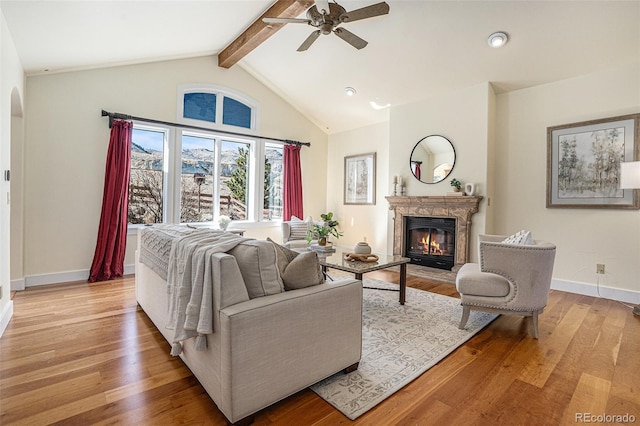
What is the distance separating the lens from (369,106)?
18.4 feet

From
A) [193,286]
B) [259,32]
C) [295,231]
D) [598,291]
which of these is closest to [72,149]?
[259,32]

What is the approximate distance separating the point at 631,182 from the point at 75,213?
21.6 ft

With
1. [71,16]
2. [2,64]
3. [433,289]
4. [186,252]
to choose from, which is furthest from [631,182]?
[2,64]

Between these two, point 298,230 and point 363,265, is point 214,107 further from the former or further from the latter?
point 363,265

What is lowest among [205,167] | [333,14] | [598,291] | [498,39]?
[598,291]

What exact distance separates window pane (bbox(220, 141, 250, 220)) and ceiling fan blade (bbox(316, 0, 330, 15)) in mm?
3359

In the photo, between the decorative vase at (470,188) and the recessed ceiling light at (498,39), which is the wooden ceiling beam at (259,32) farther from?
the decorative vase at (470,188)

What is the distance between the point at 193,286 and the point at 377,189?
490 centimetres

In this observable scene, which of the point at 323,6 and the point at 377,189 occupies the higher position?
the point at 323,6

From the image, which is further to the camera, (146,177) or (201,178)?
(201,178)

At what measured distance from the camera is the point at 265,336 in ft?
5.03

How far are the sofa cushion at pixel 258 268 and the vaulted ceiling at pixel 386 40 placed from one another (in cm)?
281

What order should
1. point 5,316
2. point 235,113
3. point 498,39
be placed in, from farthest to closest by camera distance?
1. point 235,113
2. point 498,39
3. point 5,316

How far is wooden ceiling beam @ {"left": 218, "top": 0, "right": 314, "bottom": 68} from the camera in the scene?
3.70 m
